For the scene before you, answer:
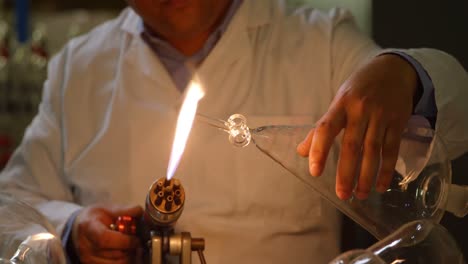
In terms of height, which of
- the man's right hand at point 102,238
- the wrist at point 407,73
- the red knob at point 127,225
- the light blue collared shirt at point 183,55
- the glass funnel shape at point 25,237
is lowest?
the man's right hand at point 102,238

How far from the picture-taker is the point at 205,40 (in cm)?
127

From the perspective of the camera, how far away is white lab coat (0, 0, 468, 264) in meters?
1.14

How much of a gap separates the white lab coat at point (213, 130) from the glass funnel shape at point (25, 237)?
1.06 ft

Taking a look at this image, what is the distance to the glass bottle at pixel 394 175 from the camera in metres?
0.68

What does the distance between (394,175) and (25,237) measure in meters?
0.41

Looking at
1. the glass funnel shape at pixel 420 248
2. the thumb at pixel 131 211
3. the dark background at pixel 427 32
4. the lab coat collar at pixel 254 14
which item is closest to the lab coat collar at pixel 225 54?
the lab coat collar at pixel 254 14

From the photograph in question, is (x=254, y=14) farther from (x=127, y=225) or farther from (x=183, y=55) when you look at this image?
(x=127, y=225)

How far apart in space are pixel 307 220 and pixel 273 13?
0.42m

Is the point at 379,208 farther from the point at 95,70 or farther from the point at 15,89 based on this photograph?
the point at 15,89

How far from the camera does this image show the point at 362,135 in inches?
27.0

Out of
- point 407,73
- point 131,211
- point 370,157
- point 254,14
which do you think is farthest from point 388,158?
point 254,14

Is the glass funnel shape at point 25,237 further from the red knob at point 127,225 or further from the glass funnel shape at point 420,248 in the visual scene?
the glass funnel shape at point 420,248

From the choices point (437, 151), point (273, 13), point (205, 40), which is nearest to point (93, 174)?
point (205, 40)

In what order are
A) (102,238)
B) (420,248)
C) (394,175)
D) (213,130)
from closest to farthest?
(420,248) < (394,175) < (102,238) < (213,130)
